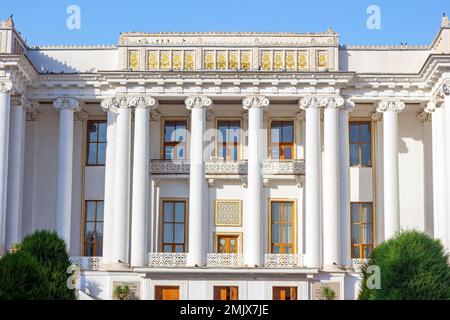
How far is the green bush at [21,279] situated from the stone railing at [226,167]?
17.0 metres

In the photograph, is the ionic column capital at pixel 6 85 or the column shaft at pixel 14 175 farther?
the column shaft at pixel 14 175

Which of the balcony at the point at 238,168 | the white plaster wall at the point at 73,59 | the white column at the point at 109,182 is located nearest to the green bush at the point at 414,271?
the balcony at the point at 238,168

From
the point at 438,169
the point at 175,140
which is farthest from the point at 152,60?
the point at 438,169

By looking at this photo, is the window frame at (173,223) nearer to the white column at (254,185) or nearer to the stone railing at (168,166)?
the stone railing at (168,166)

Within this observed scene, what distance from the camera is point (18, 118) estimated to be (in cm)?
4178

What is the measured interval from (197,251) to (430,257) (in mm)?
15447

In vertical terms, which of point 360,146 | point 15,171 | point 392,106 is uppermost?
point 392,106

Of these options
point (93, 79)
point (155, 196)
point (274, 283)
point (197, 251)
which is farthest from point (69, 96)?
point (274, 283)

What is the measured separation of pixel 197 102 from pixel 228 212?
560cm

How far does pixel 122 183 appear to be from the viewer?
42031 mm

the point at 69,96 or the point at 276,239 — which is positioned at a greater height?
the point at 69,96

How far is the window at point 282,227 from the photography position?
44062mm

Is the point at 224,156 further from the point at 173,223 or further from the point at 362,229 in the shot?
the point at 362,229
